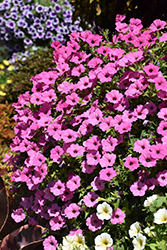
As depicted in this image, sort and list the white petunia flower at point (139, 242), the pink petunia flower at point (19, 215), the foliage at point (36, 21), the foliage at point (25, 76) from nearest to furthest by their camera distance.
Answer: the white petunia flower at point (139, 242) → the pink petunia flower at point (19, 215) → the foliage at point (25, 76) → the foliage at point (36, 21)

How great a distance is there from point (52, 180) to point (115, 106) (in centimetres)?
67

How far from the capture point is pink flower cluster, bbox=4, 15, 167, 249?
183cm

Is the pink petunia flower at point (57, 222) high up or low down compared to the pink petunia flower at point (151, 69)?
down

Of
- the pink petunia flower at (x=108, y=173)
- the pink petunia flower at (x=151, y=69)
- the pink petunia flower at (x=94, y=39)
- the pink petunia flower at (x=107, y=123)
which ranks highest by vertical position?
the pink petunia flower at (x=94, y=39)

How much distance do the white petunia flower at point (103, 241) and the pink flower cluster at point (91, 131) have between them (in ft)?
0.34

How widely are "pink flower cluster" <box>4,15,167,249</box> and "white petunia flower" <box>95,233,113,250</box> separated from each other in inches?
4.1

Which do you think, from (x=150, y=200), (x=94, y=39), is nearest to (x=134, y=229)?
(x=150, y=200)

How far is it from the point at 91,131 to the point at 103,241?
679mm

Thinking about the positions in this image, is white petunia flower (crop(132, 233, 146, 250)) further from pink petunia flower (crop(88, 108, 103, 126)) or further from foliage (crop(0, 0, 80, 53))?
foliage (crop(0, 0, 80, 53))

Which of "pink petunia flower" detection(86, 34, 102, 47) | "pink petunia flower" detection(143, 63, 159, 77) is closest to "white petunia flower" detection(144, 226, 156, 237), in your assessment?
"pink petunia flower" detection(143, 63, 159, 77)

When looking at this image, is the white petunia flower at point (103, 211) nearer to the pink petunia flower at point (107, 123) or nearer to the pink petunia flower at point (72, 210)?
the pink petunia flower at point (72, 210)

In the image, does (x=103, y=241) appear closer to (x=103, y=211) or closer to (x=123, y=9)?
(x=103, y=211)

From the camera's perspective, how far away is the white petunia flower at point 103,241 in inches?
68.2

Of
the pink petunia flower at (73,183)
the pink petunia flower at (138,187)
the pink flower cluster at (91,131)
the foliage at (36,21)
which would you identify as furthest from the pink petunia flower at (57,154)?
the foliage at (36,21)
